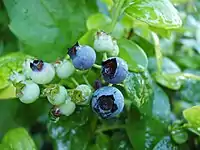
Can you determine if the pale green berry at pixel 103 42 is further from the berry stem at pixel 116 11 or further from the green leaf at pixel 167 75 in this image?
the green leaf at pixel 167 75

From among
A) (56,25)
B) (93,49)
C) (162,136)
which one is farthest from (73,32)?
(162,136)

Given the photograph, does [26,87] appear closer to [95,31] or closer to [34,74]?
[34,74]

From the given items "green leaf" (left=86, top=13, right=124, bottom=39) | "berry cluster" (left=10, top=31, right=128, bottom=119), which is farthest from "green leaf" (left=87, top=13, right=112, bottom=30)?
"berry cluster" (left=10, top=31, right=128, bottom=119)

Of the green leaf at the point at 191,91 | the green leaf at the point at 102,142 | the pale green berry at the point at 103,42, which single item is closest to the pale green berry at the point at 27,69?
the pale green berry at the point at 103,42

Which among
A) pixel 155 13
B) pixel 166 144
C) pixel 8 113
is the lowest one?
pixel 8 113

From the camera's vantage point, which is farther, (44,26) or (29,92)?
(44,26)

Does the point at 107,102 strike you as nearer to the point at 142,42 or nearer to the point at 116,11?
the point at 116,11

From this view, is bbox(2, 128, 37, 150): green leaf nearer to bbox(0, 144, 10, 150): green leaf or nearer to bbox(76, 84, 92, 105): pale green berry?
bbox(0, 144, 10, 150): green leaf

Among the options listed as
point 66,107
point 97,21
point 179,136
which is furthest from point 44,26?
point 179,136
